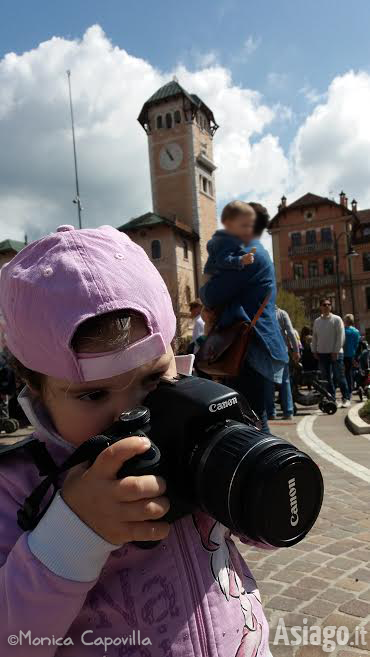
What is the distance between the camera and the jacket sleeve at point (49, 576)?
888mm

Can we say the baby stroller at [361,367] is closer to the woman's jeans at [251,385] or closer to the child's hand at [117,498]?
the woman's jeans at [251,385]

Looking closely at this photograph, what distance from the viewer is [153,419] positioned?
0.98 meters

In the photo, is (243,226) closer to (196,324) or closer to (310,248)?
(196,324)

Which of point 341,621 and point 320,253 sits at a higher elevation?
point 320,253

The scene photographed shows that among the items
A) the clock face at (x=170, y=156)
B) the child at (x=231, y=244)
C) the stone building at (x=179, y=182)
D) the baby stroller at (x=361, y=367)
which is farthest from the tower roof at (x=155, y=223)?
the child at (x=231, y=244)

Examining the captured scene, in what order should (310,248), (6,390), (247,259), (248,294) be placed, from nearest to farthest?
(247,259)
(248,294)
(6,390)
(310,248)

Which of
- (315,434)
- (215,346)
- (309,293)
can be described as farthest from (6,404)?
(309,293)

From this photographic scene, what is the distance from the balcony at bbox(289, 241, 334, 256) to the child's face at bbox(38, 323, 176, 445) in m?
51.1

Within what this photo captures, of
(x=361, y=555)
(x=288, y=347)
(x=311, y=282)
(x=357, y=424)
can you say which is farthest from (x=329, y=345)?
(x=311, y=282)

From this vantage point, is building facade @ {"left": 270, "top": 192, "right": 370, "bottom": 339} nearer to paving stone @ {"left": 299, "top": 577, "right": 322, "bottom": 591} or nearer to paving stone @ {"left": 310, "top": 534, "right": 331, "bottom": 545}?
paving stone @ {"left": 310, "top": 534, "right": 331, "bottom": 545}

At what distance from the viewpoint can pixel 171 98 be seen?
160 ft

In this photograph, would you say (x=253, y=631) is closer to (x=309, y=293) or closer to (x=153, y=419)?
(x=153, y=419)

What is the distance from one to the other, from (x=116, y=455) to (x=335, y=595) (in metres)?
1.71

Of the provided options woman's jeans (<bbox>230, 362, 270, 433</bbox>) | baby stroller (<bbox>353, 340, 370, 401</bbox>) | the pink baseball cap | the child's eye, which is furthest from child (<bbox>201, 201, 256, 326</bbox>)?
baby stroller (<bbox>353, 340, 370, 401</bbox>)
